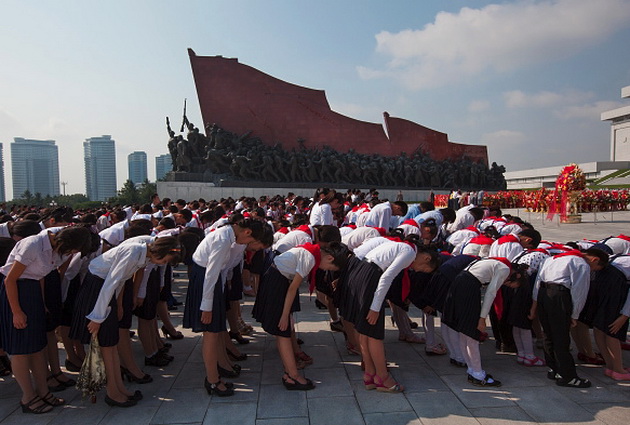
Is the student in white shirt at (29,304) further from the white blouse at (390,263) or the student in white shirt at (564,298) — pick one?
the student in white shirt at (564,298)

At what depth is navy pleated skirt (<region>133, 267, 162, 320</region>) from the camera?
139 inches

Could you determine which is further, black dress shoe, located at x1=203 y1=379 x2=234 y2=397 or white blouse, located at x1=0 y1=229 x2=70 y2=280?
black dress shoe, located at x1=203 y1=379 x2=234 y2=397

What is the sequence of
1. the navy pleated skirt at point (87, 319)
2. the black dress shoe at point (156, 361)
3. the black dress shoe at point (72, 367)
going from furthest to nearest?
the black dress shoe at point (156, 361) < the black dress shoe at point (72, 367) < the navy pleated skirt at point (87, 319)

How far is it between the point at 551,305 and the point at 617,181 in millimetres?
34111

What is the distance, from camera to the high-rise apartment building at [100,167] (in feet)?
215

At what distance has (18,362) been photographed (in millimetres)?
2717

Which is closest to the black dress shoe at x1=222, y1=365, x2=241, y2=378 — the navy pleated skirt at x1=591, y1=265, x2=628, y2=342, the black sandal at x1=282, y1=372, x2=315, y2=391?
the black sandal at x1=282, y1=372, x2=315, y2=391

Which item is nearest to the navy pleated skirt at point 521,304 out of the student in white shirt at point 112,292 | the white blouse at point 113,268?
the student in white shirt at point 112,292

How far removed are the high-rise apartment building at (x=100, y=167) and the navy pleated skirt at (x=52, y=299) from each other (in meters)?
67.8

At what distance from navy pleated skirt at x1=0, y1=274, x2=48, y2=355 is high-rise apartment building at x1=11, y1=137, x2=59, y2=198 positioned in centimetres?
6091

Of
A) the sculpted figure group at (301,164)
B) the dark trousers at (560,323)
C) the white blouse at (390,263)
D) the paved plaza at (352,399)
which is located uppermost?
the sculpted figure group at (301,164)

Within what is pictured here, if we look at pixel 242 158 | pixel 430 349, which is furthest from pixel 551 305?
pixel 242 158

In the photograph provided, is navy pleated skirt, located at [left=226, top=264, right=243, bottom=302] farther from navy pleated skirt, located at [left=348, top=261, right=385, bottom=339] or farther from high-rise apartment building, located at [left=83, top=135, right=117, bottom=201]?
high-rise apartment building, located at [left=83, top=135, right=117, bottom=201]

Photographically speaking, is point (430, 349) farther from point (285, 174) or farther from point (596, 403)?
point (285, 174)
